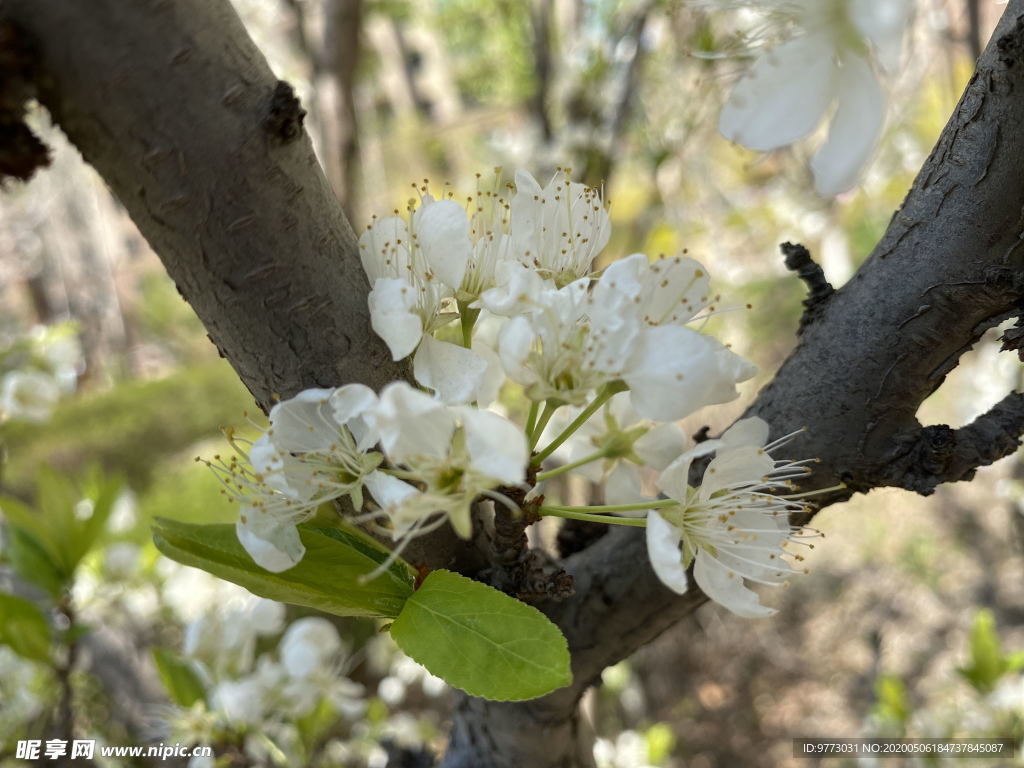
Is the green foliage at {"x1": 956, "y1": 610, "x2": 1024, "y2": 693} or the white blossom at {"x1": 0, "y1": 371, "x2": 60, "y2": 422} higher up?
the white blossom at {"x1": 0, "y1": 371, "x2": 60, "y2": 422}

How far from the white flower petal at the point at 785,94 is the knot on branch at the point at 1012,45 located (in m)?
0.09

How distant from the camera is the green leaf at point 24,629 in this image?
3.08 ft

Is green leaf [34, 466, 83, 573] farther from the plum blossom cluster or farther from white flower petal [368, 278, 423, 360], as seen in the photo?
white flower petal [368, 278, 423, 360]

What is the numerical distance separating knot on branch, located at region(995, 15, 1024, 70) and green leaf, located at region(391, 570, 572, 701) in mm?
410

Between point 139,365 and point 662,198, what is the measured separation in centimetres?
968

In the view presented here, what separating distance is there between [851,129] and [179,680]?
94 centimetres

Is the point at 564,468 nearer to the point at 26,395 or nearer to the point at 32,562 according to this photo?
the point at 32,562

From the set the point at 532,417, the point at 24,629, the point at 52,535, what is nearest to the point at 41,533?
the point at 52,535

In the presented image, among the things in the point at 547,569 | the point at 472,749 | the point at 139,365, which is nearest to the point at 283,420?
the point at 547,569

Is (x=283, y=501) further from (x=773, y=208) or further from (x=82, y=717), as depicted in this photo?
(x=773, y=208)

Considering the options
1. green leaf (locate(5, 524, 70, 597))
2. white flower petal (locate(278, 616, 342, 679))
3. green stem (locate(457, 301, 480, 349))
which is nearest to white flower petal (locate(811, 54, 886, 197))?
green stem (locate(457, 301, 480, 349))

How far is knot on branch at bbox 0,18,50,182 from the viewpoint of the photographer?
35 cm

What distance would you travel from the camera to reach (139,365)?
10055mm

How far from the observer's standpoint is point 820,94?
0.46 metres
